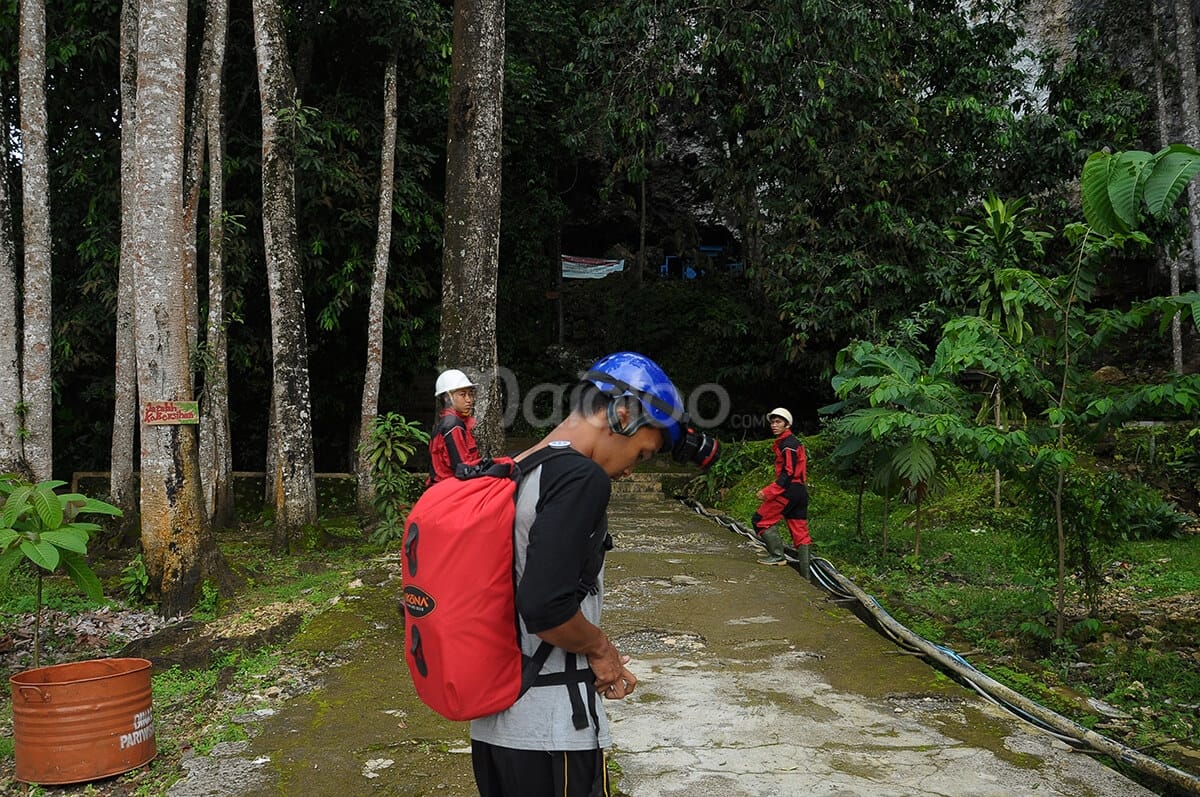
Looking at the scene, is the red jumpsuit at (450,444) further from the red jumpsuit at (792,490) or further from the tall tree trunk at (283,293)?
the tall tree trunk at (283,293)

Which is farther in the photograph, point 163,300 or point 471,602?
point 163,300

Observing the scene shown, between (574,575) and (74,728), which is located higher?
(574,575)

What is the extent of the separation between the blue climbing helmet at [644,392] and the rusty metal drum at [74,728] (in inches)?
121

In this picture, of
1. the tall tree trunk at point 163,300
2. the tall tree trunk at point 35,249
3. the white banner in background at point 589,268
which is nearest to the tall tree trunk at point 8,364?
the tall tree trunk at point 35,249

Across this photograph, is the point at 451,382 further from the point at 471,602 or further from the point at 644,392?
the point at 471,602

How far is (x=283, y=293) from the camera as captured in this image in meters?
10.5

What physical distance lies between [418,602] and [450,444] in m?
4.77

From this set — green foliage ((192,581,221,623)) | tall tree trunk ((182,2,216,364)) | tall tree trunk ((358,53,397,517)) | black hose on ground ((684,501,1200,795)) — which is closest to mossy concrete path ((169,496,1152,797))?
black hose on ground ((684,501,1200,795))

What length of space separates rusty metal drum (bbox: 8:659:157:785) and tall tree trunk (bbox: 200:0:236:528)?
6.40 metres

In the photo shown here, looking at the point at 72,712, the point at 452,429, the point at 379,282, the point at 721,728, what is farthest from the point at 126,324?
the point at 721,728

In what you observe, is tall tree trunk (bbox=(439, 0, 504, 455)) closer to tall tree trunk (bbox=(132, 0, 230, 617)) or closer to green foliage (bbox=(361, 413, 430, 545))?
green foliage (bbox=(361, 413, 430, 545))

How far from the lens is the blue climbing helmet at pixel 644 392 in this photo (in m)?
2.27

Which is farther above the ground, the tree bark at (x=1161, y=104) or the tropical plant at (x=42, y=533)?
the tree bark at (x=1161, y=104)

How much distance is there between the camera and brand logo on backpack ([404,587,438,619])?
2.11 metres
